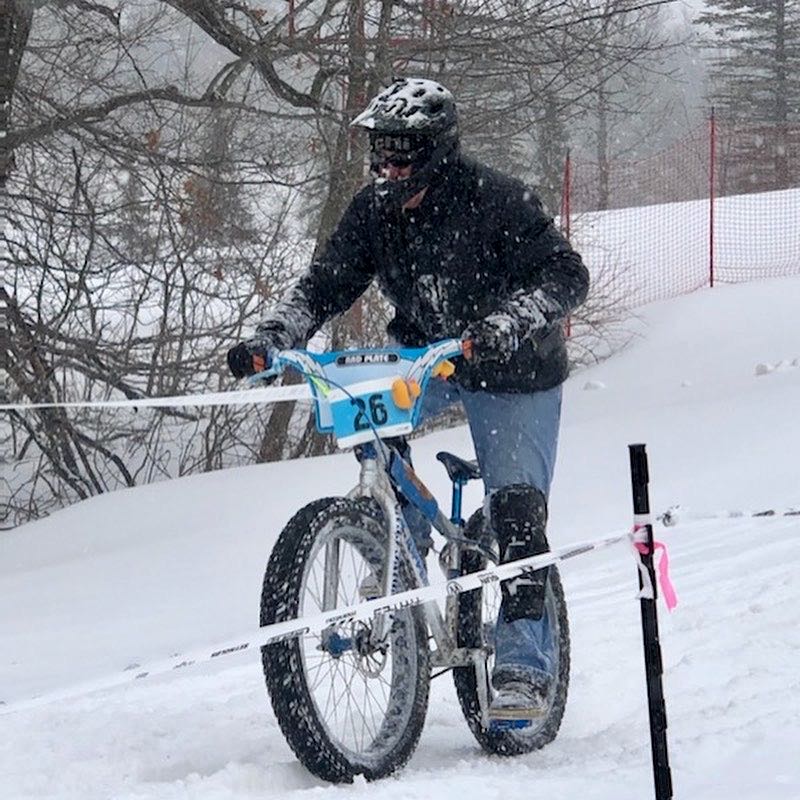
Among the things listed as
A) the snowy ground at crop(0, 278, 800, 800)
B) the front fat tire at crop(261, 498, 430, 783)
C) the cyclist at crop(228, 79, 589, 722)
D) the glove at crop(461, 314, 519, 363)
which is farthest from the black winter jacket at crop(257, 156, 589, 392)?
the snowy ground at crop(0, 278, 800, 800)

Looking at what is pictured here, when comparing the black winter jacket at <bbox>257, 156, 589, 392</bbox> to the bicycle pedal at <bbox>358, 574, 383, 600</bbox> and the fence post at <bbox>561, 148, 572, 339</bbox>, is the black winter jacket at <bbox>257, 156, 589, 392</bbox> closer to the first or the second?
the bicycle pedal at <bbox>358, 574, 383, 600</bbox>

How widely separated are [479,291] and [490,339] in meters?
0.57

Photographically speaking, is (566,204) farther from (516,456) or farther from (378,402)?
(378,402)

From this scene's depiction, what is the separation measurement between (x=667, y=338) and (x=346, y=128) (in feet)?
20.3

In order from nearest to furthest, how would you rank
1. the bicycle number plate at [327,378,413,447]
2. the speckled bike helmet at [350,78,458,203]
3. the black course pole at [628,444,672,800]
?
1. the black course pole at [628,444,672,800]
2. the bicycle number plate at [327,378,413,447]
3. the speckled bike helmet at [350,78,458,203]

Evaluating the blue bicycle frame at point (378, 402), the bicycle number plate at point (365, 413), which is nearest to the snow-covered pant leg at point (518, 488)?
the blue bicycle frame at point (378, 402)

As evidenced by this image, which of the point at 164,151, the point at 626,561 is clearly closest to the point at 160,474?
the point at 164,151

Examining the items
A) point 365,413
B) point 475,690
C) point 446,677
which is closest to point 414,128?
point 365,413

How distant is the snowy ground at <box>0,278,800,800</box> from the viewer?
3.70m

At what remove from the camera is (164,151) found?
457 inches

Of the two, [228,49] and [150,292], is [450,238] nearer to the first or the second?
[228,49]

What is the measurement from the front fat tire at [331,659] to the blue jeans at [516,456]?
0.32m

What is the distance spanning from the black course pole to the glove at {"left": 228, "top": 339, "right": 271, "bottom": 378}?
1.16 metres

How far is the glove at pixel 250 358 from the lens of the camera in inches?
158
